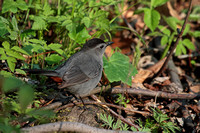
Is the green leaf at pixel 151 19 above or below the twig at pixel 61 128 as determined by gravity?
above

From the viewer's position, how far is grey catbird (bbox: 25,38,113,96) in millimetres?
3493

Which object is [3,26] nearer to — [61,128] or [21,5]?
[21,5]

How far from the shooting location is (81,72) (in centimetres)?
378

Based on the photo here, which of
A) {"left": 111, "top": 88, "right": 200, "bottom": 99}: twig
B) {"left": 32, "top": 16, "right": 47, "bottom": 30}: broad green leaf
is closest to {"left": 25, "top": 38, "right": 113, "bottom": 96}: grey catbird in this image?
{"left": 111, "top": 88, "right": 200, "bottom": 99}: twig

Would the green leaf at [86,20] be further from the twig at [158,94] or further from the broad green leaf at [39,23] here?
the twig at [158,94]

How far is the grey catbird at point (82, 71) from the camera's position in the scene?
3.49 meters

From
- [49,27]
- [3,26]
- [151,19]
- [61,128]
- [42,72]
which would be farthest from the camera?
[151,19]

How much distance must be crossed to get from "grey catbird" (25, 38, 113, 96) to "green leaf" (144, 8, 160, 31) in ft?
3.96

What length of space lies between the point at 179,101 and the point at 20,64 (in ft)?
9.70

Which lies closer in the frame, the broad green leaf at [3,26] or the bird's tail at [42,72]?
the bird's tail at [42,72]

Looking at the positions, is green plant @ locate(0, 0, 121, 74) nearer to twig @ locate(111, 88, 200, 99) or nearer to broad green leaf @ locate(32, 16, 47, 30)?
broad green leaf @ locate(32, 16, 47, 30)

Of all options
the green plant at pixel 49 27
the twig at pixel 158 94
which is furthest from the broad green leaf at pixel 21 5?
the twig at pixel 158 94

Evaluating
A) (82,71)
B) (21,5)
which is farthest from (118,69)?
(21,5)

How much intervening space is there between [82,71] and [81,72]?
0.11ft
